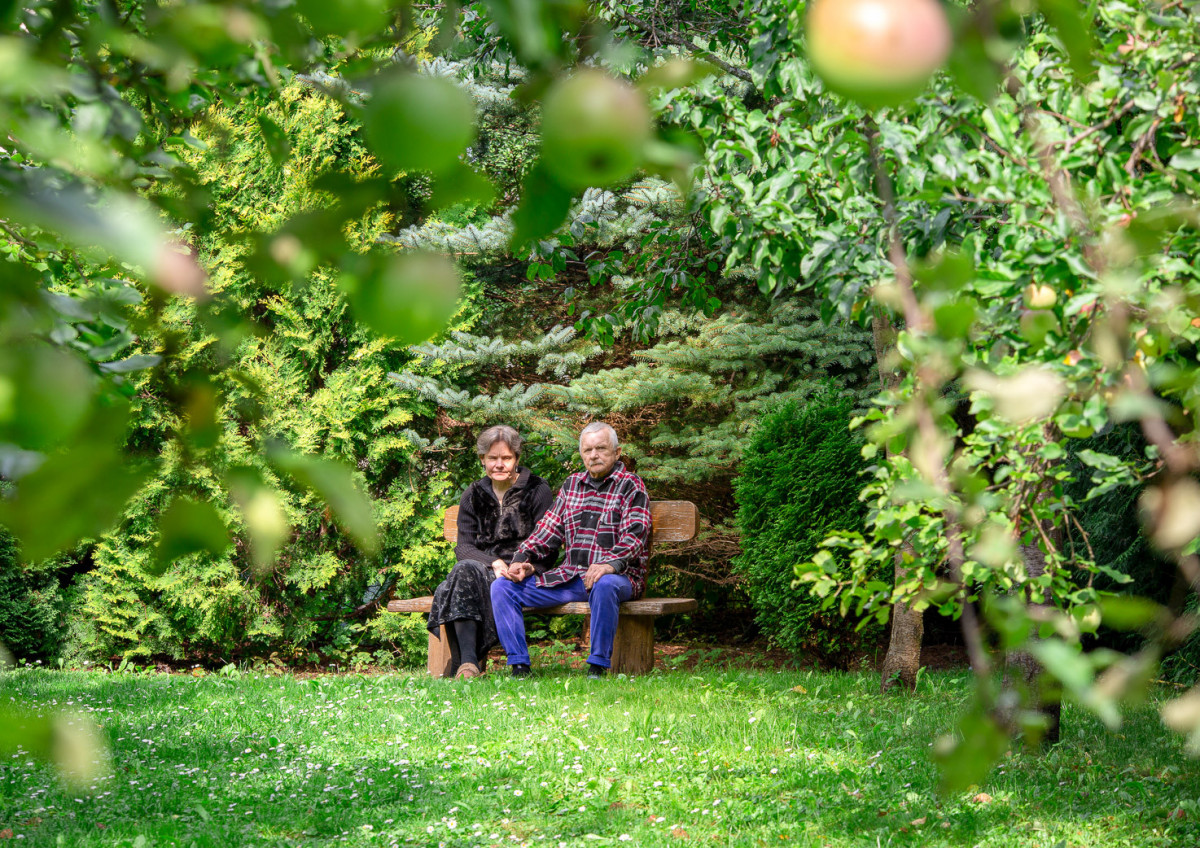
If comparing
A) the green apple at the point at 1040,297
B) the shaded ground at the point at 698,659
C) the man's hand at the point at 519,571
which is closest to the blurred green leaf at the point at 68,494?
the green apple at the point at 1040,297

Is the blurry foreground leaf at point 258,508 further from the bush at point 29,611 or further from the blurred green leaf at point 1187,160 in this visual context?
the bush at point 29,611

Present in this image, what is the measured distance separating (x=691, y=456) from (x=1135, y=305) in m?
5.02

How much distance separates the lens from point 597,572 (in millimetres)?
5012

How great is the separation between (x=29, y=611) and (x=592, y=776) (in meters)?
5.27

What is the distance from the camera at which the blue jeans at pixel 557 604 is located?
16.1ft

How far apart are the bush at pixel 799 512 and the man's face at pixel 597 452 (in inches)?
36.3

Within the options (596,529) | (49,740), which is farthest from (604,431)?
(49,740)

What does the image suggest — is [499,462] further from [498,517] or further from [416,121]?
[416,121]

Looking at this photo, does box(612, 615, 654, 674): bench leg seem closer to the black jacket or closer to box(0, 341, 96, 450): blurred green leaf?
the black jacket

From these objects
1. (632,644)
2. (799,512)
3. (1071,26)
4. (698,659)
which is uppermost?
(799,512)

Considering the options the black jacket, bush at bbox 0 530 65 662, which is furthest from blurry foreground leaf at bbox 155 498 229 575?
bush at bbox 0 530 65 662

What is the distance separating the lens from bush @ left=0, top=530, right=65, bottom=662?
22.0 feet

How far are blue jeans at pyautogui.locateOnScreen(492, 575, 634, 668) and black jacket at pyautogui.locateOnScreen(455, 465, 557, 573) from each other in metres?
0.26

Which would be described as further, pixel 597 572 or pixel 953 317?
pixel 597 572
